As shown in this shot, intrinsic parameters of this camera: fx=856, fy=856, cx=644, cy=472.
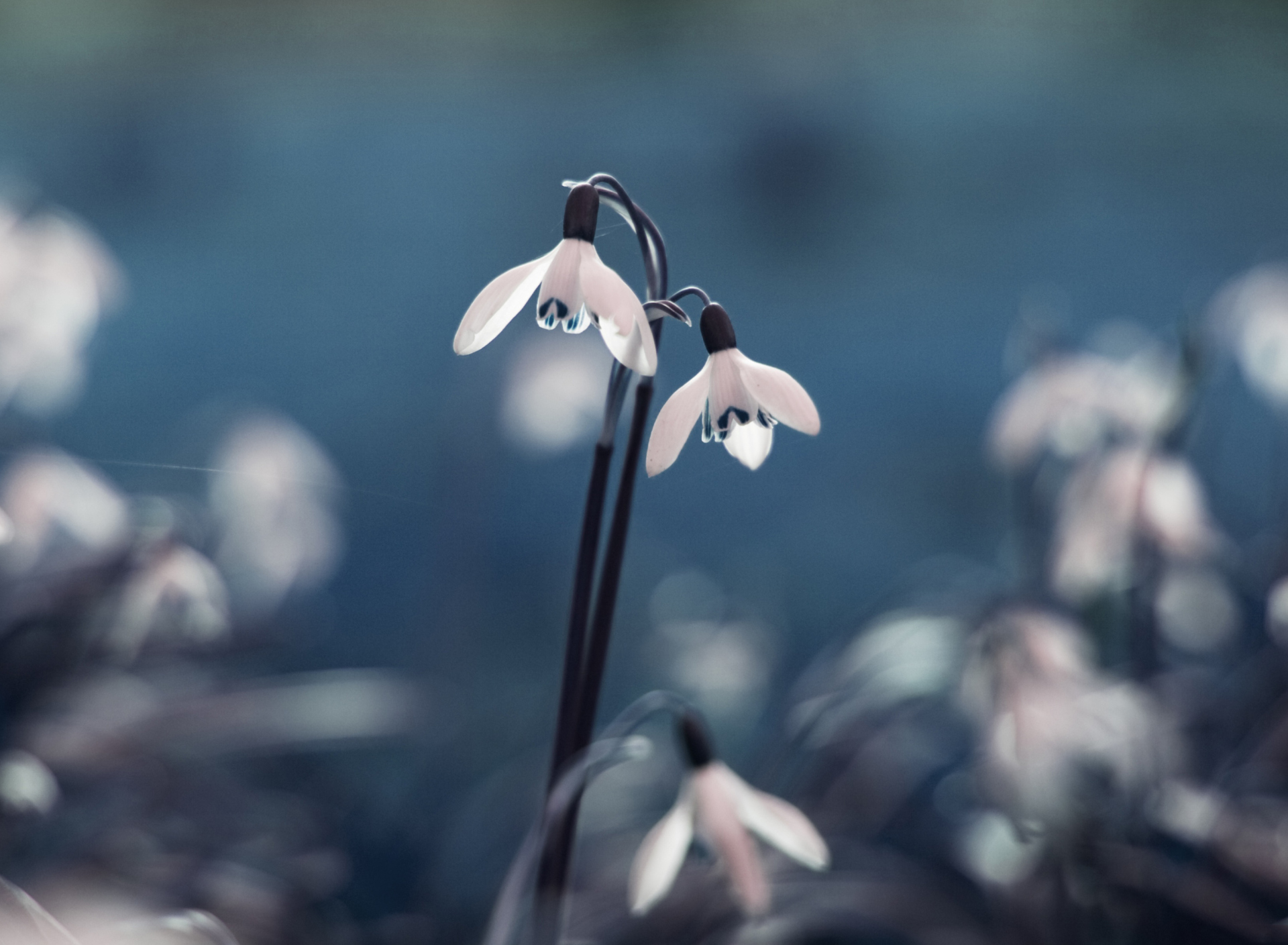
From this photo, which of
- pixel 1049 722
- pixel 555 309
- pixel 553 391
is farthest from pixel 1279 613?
pixel 553 391

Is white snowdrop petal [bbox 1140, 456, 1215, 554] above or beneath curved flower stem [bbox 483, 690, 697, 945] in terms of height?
above

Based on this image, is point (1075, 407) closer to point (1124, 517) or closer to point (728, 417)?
point (1124, 517)

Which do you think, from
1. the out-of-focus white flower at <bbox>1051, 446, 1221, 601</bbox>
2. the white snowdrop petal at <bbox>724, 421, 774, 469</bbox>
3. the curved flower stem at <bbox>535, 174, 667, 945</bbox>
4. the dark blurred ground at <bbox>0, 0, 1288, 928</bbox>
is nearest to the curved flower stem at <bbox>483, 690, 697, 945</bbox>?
the curved flower stem at <bbox>535, 174, 667, 945</bbox>

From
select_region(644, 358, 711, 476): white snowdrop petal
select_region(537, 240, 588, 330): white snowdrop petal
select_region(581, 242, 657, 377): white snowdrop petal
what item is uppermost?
select_region(537, 240, 588, 330): white snowdrop petal

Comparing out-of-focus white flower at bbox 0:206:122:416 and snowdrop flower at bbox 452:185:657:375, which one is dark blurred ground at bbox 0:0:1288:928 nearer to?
out-of-focus white flower at bbox 0:206:122:416

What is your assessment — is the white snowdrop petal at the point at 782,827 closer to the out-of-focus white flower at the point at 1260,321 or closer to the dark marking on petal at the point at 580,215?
the dark marking on petal at the point at 580,215

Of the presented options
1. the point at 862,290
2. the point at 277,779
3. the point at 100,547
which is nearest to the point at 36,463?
the point at 100,547
